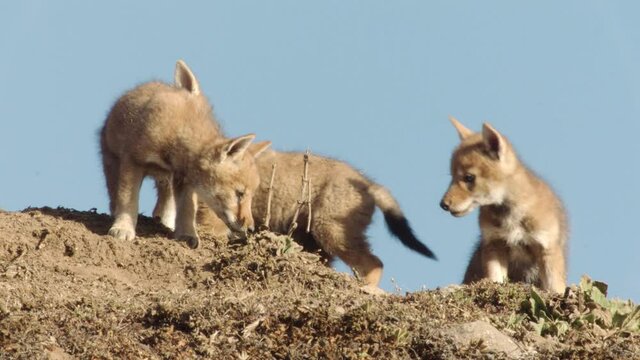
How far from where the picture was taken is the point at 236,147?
11.1 m

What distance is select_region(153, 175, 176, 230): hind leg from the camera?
472 inches

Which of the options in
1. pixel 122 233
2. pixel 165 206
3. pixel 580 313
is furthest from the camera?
pixel 165 206

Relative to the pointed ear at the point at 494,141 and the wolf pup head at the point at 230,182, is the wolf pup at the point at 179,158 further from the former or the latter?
the pointed ear at the point at 494,141

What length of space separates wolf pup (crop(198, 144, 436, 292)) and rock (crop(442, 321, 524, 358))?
15.2ft

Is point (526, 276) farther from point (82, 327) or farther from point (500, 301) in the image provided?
point (82, 327)

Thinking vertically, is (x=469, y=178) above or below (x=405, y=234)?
above

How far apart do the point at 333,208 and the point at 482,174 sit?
1.57m

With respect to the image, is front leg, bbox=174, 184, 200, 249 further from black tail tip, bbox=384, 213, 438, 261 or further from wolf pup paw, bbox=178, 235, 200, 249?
black tail tip, bbox=384, 213, 438, 261

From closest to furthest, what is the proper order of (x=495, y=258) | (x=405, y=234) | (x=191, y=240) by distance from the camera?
(x=191, y=240)
(x=495, y=258)
(x=405, y=234)

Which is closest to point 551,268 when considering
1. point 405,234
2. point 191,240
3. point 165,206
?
point 405,234

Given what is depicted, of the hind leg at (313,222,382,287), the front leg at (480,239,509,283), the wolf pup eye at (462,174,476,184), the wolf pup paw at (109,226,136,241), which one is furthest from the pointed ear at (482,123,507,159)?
the wolf pup paw at (109,226,136,241)

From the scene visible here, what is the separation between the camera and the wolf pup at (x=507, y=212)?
10734 millimetres

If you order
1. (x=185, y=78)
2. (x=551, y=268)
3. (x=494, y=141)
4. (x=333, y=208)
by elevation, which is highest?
(x=185, y=78)

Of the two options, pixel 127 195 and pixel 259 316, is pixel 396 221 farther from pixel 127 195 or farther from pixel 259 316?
pixel 259 316
